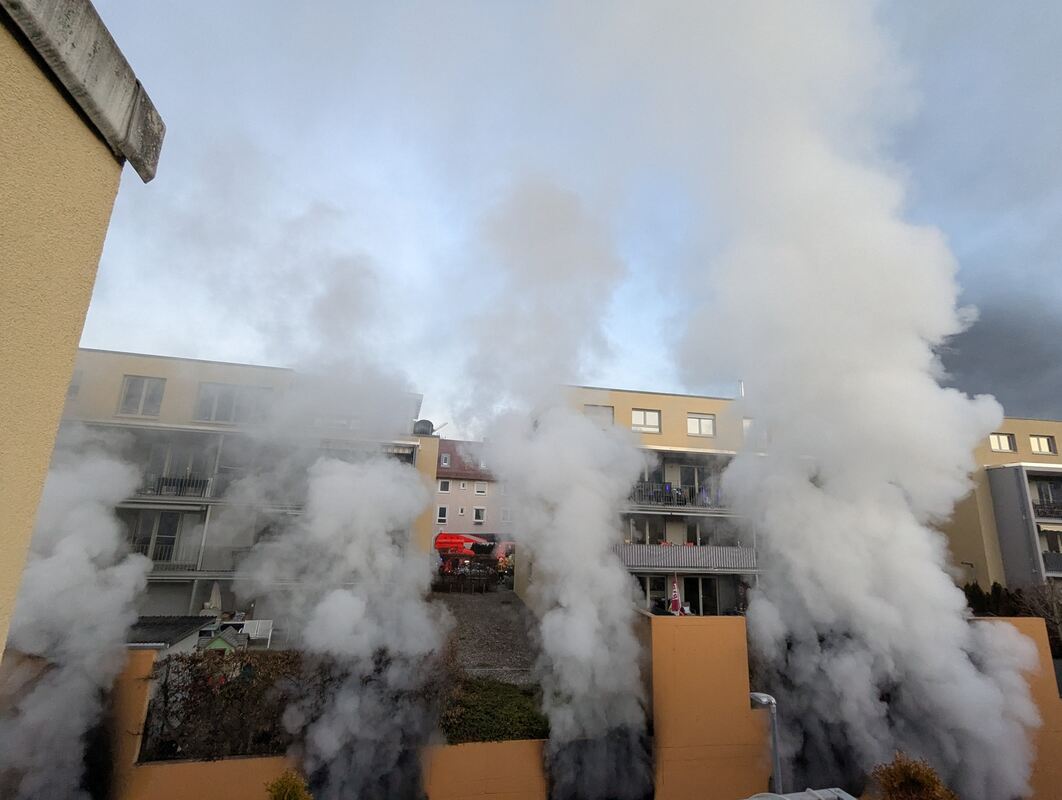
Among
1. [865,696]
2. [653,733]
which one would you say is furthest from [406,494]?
[865,696]

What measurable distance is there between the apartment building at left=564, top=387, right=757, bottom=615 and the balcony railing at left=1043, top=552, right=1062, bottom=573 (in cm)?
1186

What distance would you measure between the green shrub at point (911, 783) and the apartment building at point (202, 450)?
11.1 metres

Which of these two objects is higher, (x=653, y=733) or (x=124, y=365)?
(x=124, y=365)

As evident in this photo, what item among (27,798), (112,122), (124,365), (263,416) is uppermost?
(124,365)

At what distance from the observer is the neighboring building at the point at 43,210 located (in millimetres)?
1601

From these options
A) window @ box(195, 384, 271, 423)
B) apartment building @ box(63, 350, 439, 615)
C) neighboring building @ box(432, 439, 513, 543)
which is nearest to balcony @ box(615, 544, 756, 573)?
apartment building @ box(63, 350, 439, 615)

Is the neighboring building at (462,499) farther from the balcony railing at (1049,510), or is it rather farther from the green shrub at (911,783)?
the balcony railing at (1049,510)

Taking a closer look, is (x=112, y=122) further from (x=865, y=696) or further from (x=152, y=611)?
(x=152, y=611)

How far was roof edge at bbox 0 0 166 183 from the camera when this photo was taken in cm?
163

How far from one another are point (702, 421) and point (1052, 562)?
13859 millimetres

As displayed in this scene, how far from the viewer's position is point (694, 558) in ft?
59.2

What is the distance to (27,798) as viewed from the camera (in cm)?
816

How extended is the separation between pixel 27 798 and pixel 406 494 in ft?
26.7

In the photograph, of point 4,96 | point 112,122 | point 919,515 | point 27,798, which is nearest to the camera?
point 4,96
